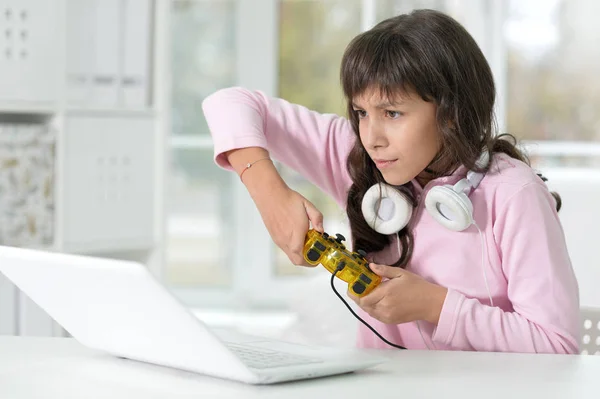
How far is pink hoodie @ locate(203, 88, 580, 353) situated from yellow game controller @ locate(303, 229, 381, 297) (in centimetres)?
13

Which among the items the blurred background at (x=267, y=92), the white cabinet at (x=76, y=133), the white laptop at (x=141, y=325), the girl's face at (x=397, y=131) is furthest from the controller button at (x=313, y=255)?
the blurred background at (x=267, y=92)

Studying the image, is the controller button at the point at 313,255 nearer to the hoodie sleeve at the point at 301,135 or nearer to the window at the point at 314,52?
the hoodie sleeve at the point at 301,135

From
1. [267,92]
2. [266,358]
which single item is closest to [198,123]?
[267,92]

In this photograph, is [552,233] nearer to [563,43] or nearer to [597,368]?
[597,368]

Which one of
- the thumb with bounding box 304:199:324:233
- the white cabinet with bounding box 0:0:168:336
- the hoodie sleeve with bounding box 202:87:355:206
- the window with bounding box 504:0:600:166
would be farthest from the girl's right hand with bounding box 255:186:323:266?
the window with bounding box 504:0:600:166

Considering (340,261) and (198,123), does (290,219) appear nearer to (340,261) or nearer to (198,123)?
(340,261)

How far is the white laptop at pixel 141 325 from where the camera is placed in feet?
2.66

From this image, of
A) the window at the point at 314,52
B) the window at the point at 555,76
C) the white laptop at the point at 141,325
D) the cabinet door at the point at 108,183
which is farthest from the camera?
the window at the point at 314,52

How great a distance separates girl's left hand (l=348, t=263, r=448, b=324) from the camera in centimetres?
112

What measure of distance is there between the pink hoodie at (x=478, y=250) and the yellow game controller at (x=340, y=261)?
13 cm

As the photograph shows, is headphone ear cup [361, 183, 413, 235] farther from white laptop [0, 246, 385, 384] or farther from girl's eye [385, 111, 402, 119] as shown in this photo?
white laptop [0, 246, 385, 384]

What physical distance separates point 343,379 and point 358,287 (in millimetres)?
229

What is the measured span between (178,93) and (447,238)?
2580mm

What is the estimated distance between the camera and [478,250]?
1.28 metres
